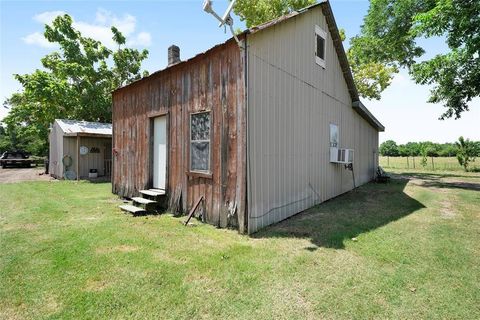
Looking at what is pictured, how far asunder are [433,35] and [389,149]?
191 feet

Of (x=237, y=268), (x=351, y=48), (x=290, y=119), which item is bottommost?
(x=237, y=268)

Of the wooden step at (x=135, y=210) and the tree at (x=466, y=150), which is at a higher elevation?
the tree at (x=466, y=150)

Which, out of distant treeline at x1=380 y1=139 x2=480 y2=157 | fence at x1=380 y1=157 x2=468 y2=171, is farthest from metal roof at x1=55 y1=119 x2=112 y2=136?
distant treeline at x1=380 y1=139 x2=480 y2=157

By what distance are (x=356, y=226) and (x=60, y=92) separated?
→ 21592 mm

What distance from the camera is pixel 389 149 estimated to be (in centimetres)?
6256

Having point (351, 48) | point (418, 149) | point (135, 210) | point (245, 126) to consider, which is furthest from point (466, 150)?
point (418, 149)

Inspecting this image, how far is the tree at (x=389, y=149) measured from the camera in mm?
60531

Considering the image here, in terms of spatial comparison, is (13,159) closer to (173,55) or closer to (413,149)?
(173,55)

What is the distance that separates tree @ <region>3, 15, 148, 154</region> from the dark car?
2.62 meters

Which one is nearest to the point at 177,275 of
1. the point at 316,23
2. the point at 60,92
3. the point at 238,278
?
the point at 238,278

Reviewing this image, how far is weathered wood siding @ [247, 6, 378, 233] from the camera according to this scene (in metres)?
5.74

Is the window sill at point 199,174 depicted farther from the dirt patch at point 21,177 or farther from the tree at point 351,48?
the tree at point 351,48

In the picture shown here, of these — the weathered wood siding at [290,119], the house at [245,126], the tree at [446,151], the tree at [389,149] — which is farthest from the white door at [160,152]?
the tree at [389,149]

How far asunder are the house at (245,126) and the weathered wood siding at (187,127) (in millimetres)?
22
